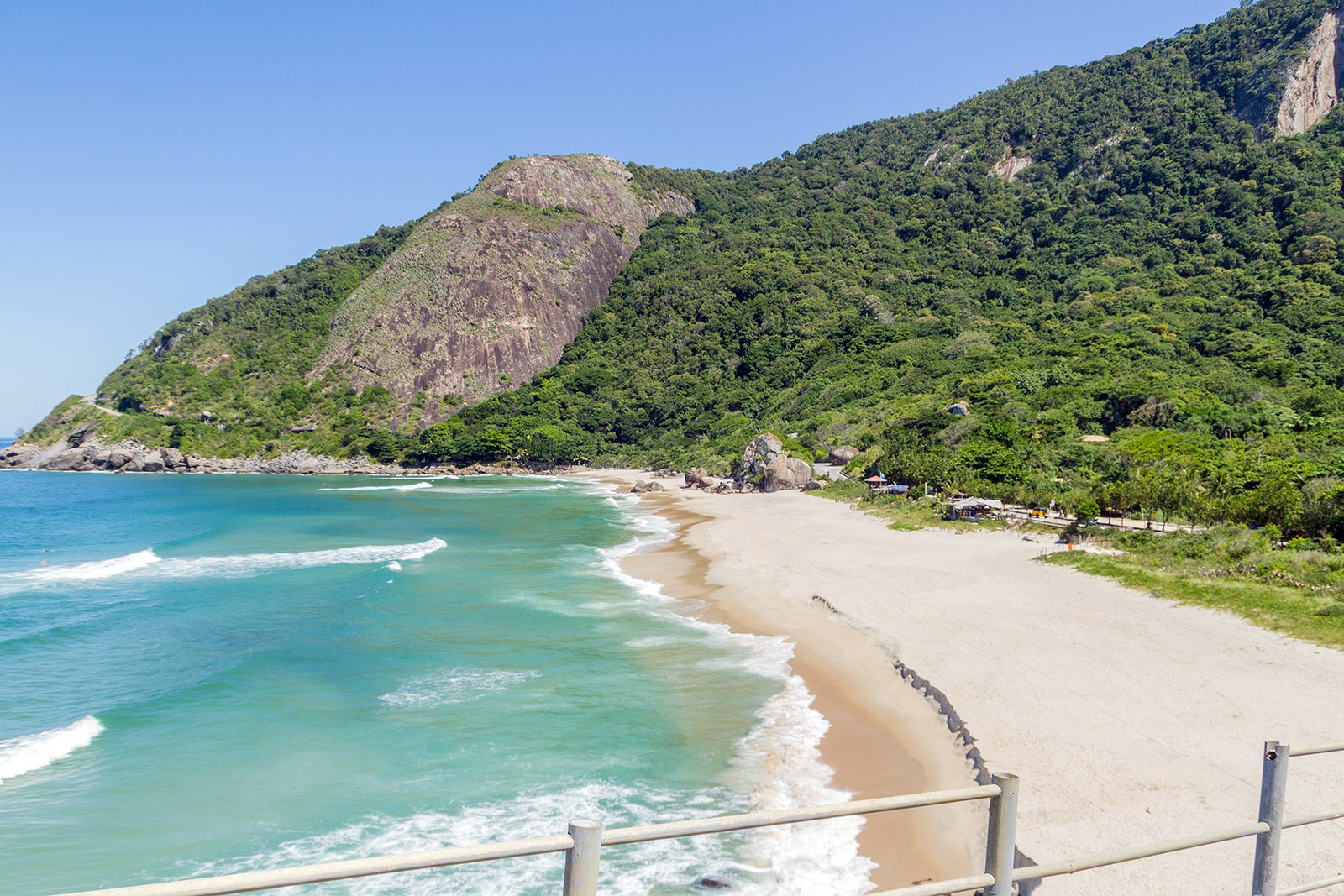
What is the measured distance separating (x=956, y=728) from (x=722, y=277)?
391ft

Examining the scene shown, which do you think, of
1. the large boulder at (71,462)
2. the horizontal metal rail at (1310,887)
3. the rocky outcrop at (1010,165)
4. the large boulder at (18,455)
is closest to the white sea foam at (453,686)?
the horizontal metal rail at (1310,887)

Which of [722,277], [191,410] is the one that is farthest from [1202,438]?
[191,410]

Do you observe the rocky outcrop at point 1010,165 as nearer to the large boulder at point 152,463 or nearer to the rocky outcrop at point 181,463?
the rocky outcrop at point 181,463

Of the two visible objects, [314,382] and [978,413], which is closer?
[978,413]

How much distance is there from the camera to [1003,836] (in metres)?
3.02

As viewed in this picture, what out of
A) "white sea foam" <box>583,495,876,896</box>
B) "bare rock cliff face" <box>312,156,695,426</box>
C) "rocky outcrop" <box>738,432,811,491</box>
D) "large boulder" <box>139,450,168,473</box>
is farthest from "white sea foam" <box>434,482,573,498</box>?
"large boulder" <box>139,450,168,473</box>

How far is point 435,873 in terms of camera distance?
32.3ft

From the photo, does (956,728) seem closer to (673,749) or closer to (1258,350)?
(673,749)

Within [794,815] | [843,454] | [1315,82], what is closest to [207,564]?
[794,815]

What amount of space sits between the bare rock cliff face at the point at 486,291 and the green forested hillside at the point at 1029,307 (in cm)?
664

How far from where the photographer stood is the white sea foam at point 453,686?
1516 centimetres

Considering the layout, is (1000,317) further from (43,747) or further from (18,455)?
(18,455)

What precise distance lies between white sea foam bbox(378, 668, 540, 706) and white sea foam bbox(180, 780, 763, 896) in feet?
15.4

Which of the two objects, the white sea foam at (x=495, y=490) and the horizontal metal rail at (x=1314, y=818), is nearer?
the horizontal metal rail at (x=1314, y=818)
